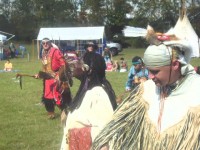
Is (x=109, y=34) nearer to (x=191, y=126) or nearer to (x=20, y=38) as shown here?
(x=20, y=38)

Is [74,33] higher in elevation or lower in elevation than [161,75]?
lower

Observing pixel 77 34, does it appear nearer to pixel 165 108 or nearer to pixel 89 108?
pixel 89 108

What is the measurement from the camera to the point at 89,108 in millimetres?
Answer: 4004

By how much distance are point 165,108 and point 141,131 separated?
0.73 ft

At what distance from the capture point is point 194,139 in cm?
282

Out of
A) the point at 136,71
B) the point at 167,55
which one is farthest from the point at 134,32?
the point at 136,71

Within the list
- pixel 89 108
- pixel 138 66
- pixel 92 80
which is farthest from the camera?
pixel 138 66

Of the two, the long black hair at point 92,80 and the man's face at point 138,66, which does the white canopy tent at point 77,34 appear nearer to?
the man's face at point 138,66

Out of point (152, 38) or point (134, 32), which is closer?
point (152, 38)

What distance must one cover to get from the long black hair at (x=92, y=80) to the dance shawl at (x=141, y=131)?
0.87 meters

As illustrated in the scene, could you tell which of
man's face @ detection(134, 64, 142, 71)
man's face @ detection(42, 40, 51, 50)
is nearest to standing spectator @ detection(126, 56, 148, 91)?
man's face @ detection(134, 64, 142, 71)

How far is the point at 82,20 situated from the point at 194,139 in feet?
179

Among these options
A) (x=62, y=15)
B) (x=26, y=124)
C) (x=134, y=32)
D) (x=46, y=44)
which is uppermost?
(x=134, y=32)

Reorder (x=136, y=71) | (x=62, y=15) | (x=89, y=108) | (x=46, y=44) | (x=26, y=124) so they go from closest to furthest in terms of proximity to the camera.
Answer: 1. (x=89, y=108)
2. (x=26, y=124)
3. (x=46, y=44)
4. (x=136, y=71)
5. (x=62, y=15)
